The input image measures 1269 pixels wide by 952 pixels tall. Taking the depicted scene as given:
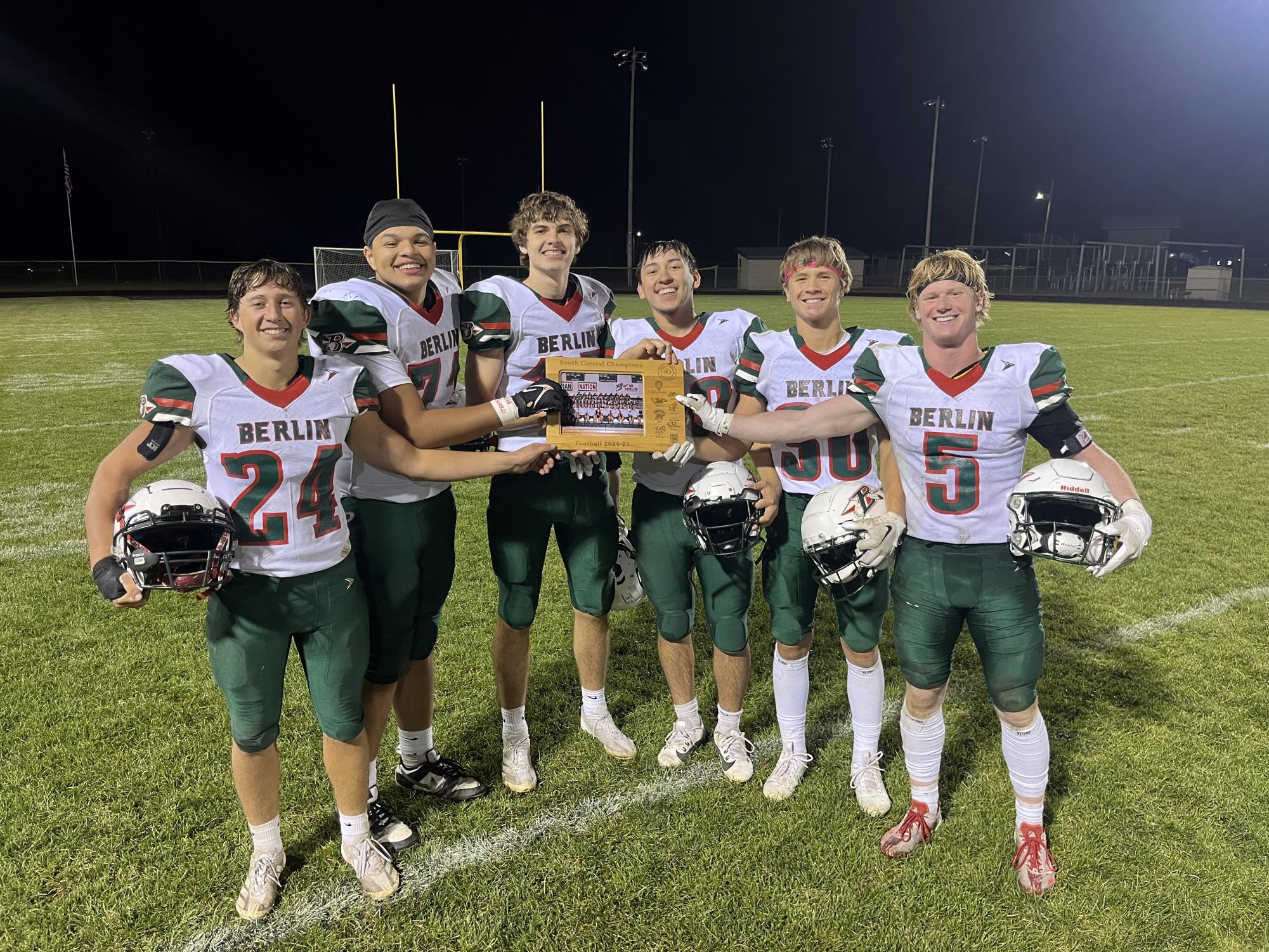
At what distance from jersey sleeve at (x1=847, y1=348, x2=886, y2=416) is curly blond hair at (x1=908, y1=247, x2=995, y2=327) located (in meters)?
0.19

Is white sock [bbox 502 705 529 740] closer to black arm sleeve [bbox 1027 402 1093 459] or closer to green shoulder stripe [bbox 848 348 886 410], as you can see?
green shoulder stripe [bbox 848 348 886 410]

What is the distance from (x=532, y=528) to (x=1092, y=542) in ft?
5.96

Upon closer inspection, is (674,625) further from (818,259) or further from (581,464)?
(818,259)

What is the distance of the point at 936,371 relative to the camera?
254 cm

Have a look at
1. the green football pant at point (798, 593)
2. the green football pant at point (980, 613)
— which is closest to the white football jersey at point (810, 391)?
the green football pant at point (798, 593)

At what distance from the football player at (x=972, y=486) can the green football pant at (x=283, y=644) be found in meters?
1.56

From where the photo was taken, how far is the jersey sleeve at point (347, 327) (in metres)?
2.56

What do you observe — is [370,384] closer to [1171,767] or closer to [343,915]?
[343,915]

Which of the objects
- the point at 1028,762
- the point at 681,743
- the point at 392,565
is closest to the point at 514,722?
the point at 681,743

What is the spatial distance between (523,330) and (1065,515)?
1.90m

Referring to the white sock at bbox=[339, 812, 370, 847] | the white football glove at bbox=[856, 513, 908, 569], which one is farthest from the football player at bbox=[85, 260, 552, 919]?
the white football glove at bbox=[856, 513, 908, 569]

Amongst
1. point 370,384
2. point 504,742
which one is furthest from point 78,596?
point 370,384

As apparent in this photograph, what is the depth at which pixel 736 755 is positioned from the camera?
3.16 meters

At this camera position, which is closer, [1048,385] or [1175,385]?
[1048,385]
